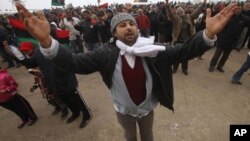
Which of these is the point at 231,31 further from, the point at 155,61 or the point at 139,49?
the point at 139,49

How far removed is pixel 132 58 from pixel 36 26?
86cm

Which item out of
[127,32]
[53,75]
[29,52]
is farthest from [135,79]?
[29,52]

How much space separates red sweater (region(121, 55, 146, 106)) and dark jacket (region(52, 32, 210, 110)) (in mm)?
87

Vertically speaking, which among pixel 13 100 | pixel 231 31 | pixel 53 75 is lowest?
pixel 13 100

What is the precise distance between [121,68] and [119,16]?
1.67ft

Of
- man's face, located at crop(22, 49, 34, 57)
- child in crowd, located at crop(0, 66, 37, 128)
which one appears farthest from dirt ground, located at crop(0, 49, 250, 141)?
man's face, located at crop(22, 49, 34, 57)

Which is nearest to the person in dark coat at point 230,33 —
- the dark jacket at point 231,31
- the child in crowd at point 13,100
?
the dark jacket at point 231,31

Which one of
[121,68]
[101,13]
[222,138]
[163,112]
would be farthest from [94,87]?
[121,68]

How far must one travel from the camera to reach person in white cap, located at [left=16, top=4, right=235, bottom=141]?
153 centimetres

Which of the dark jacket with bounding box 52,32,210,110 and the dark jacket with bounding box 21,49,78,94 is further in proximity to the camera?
A: the dark jacket with bounding box 21,49,78,94

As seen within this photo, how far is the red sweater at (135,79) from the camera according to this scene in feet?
6.27

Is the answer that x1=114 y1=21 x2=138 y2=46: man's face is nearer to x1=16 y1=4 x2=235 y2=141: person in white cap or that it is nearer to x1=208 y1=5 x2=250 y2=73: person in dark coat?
x1=16 y1=4 x2=235 y2=141: person in white cap

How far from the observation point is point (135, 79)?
1950 mm

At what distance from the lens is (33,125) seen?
413 centimetres
